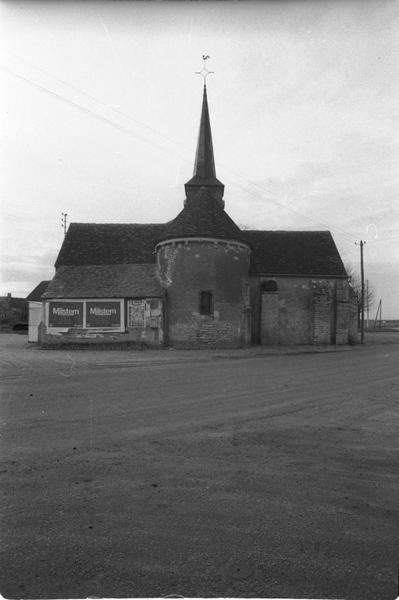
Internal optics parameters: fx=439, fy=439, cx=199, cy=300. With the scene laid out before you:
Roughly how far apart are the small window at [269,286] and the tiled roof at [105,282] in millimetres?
8269

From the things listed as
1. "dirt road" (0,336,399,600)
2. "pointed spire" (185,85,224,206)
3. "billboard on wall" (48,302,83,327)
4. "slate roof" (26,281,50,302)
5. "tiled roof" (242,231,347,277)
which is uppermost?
"pointed spire" (185,85,224,206)

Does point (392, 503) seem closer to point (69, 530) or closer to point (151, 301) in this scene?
point (69, 530)

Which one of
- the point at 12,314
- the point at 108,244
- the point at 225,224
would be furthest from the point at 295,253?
the point at 12,314

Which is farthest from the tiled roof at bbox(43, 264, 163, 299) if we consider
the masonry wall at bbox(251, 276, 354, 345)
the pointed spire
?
the masonry wall at bbox(251, 276, 354, 345)

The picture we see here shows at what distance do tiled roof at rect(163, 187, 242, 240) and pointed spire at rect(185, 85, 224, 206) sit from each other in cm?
541

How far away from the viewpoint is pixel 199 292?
26109 millimetres

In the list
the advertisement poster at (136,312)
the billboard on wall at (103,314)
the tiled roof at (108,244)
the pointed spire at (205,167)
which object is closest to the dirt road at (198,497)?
the advertisement poster at (136,312)

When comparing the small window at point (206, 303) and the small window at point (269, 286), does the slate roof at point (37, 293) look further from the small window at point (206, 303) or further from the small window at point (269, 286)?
the small window at point (269, 286)

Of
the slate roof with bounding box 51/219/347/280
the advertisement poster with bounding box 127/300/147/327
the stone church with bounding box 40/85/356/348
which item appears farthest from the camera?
the slate roof with bounding box 51/219/347/280

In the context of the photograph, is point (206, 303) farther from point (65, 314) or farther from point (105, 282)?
point (65, 314)

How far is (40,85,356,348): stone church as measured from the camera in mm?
26078

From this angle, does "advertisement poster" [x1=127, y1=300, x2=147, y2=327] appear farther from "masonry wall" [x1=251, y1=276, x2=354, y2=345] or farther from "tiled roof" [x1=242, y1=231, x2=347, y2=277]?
"tiled roof" [x1=242, y1=231, x2=347, y2=277]

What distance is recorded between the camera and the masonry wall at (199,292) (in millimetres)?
25891

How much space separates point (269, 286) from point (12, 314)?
1776 inches
